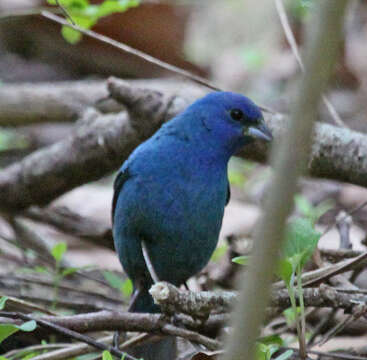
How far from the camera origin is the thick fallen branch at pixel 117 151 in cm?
297

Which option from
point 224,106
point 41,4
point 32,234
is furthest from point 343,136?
point 41,4

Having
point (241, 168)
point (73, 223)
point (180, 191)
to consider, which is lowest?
point (241, 168)

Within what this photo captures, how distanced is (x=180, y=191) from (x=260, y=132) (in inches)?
19.1

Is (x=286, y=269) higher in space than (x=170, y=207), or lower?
higher

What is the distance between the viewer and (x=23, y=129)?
6.07m

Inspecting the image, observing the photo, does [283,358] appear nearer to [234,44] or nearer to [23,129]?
[23,129]

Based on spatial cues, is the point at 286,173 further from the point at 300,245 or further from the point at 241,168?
the point at 241,168

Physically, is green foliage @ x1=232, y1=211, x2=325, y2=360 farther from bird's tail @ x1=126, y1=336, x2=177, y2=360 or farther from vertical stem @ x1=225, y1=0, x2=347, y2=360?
vertical stem @ x1=225, y1=0, x2=347, y2=360

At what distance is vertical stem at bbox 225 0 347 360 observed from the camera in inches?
32.7

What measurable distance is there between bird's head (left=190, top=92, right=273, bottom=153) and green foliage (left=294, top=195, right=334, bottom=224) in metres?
0.45

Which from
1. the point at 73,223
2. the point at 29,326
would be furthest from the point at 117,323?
the point at 73,223

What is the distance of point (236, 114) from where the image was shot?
2.89 metres

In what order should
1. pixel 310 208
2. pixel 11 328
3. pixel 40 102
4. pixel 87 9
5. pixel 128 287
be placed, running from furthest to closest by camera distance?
1. pixel 40 102
2. pixel 310 208
3. pixel 87 9
4. pixel 128 287
5. pixel 11 328

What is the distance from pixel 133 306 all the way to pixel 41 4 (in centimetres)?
436
